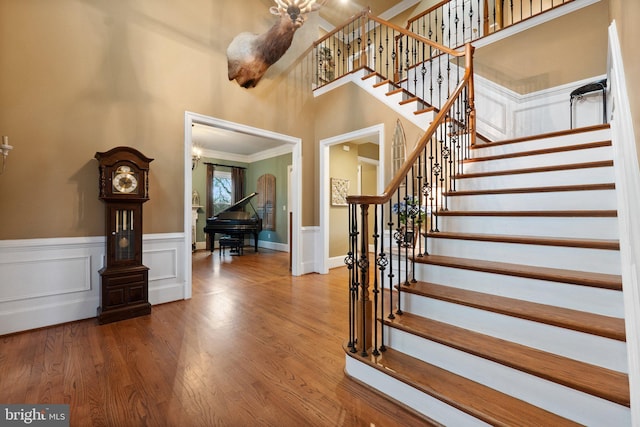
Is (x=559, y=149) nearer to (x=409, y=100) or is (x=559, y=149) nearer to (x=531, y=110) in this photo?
(x=531, y=110)

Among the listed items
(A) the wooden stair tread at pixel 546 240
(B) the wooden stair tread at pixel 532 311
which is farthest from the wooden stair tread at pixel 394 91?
(B) the wooden stair tread at pixel 532 311

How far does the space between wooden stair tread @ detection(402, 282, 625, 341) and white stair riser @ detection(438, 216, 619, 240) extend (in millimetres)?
666

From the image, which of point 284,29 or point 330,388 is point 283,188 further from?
point 330,388

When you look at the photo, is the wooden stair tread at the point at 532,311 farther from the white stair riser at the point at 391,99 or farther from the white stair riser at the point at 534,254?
the white stair riser at the point at 391,99

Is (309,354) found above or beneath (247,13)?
beneath

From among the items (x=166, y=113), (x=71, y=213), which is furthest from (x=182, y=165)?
(x=71, y=213)

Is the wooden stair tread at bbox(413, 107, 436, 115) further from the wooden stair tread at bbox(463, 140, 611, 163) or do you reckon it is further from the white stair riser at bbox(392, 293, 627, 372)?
the white stair riser at bbox(392, 293, 627, 372)

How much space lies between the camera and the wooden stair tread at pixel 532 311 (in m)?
1.34

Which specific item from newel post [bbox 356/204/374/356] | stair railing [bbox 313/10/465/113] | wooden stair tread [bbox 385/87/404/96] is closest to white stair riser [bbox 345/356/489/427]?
newel post [bbox 356/204/374/356]

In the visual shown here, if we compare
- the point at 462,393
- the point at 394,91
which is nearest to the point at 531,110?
the point at 394,91

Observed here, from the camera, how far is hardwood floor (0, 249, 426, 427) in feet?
5.03

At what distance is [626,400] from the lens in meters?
1.10

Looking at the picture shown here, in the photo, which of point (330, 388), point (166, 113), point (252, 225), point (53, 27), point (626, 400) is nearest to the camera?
point (626, 400)

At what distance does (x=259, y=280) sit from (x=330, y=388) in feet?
9.60
